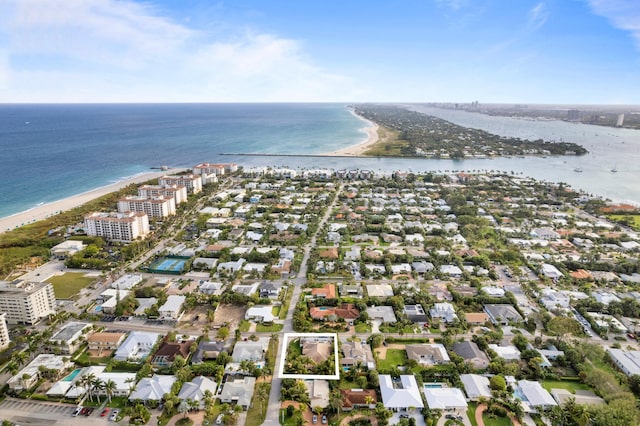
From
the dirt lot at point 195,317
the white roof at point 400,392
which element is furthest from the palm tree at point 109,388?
the white roof at point 400,392

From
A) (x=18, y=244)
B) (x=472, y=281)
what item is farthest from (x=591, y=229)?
(x=18, y=244)

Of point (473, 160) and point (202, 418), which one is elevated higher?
point (473, 160)

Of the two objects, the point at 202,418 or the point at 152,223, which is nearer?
the point at 202,418

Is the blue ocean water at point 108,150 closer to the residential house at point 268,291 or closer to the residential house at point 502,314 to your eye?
the residential house at point 268,291

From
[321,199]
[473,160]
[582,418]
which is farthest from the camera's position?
[473,160]

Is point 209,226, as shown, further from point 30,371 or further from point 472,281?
point 472,281

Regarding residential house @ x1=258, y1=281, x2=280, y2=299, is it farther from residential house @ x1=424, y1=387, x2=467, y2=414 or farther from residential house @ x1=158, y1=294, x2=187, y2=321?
residential house @ x1=424, y1=387, x2=467, y2=414

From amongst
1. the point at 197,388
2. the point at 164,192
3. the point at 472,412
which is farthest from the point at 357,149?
the point at 197,388
